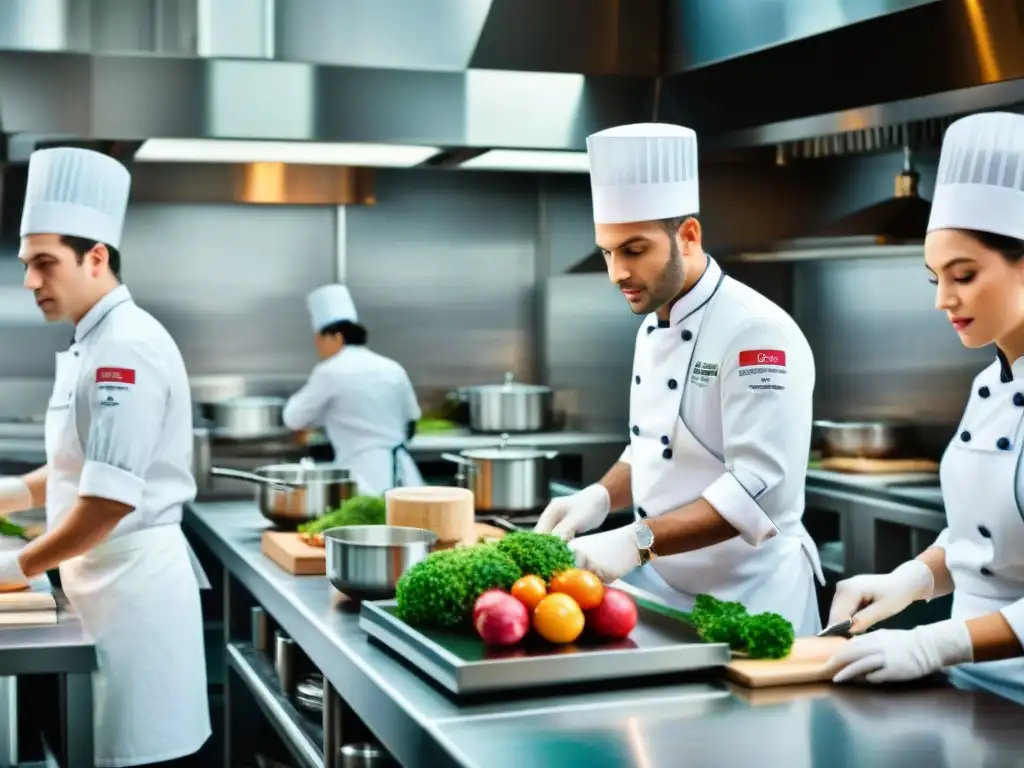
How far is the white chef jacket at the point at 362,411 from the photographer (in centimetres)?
497

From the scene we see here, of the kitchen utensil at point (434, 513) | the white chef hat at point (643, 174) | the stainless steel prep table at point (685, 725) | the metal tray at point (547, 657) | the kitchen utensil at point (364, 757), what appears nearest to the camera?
the stainless steel prep table at point (685, 725)

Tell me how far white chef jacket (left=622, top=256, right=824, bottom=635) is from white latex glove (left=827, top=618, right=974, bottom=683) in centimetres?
54

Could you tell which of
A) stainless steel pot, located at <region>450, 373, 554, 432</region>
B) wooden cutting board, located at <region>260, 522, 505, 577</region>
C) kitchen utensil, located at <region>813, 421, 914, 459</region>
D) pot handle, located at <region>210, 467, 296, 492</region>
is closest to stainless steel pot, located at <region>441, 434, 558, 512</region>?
wooden cutting board, located at <region>260, 522, 505, 577</region>

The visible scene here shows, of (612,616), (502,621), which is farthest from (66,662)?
(612,616)

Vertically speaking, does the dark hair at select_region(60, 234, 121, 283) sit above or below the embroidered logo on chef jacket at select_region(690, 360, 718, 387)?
above

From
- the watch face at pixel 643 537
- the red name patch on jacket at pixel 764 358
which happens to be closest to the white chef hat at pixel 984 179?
the red name patch on jacket at pixel 764 358

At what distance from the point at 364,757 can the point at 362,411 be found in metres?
2.92

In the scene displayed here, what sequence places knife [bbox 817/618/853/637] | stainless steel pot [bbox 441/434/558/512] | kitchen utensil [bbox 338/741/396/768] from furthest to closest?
stainless steel pot [bbox 441/434/558/512]
kitchen utensil [bbox 338/741/396/768]
knife [bbox 817/618/853/637]

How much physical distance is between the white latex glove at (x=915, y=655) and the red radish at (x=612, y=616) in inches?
12.3

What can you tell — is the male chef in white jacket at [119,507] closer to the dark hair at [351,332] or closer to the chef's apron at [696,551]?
the chef's apron at [696,551]

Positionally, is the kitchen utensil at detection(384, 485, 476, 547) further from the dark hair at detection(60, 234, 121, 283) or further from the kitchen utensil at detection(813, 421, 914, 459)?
the kitchen utensil at detection(813, 421, 914, 459)

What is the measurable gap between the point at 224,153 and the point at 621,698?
2841 millimetres

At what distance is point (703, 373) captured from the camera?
2471mm

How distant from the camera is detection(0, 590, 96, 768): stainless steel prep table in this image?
2355 mm
